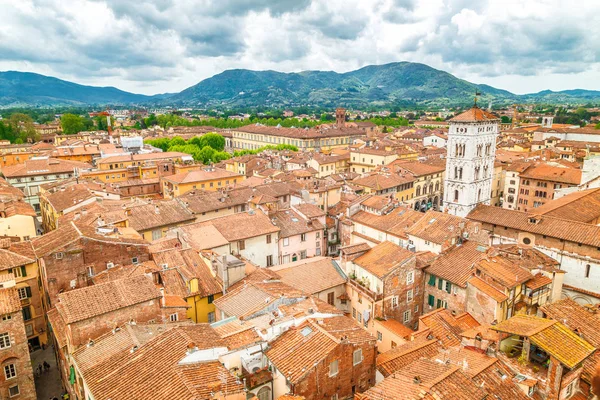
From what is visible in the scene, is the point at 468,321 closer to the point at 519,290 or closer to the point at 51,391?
the point at 519,290

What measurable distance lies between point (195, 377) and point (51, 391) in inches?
749

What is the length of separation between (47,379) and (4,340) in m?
8.24

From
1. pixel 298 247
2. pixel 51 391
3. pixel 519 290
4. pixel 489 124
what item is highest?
pixel 489 124

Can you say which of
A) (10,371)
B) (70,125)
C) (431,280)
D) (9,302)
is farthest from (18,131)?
(431,280)

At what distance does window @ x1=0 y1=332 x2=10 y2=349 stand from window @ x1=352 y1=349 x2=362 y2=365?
21352 millimetres

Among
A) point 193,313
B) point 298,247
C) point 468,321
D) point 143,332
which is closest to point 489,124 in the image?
point 298,247

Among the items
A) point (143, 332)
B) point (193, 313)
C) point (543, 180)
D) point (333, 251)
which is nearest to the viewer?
point (143, 332)

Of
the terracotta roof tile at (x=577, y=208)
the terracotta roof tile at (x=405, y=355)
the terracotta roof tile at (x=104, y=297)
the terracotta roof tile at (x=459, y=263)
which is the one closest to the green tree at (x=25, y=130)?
the terracotta roof tile at (x=104, y=297)

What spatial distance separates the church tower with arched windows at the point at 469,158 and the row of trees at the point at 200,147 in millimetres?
63145

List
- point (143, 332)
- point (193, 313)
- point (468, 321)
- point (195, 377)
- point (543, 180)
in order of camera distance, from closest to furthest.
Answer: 1. point (195, 377)
2. point (143, 332)
3. point (468, 321)
4. point (193, 313)
5. point (543, 180)

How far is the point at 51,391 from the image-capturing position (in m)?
30.0

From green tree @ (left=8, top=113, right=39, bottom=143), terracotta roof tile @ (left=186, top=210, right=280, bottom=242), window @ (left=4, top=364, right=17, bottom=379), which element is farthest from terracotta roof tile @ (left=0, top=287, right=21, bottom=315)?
green tree @ (left=8, top=113, right=39, bottom=143)

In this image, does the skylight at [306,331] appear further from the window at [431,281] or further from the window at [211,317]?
the window at [431,281]

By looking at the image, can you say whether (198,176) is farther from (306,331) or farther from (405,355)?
(405,355)
